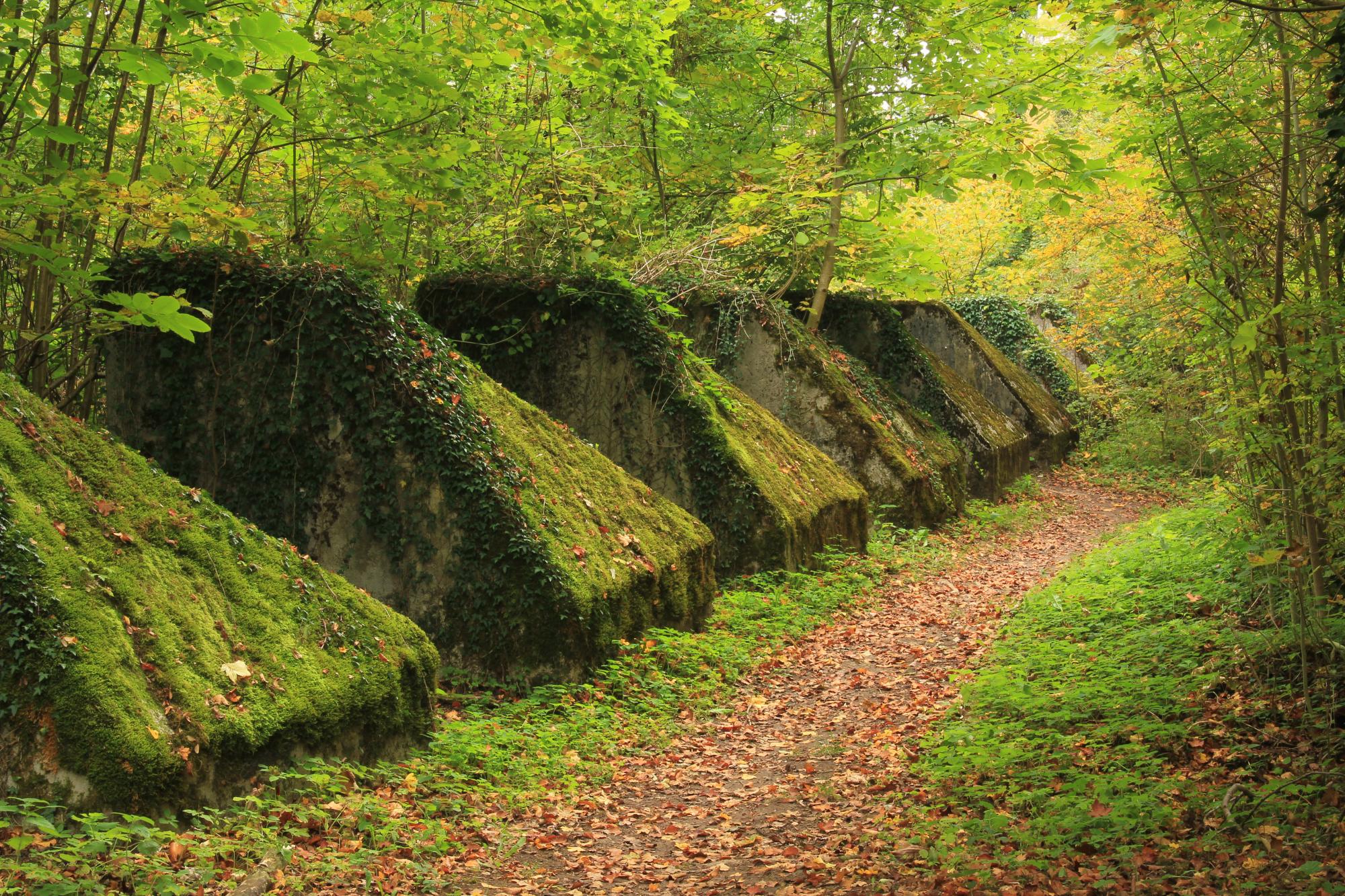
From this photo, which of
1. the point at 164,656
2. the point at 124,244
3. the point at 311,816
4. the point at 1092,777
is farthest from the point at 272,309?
the point at 1092,777

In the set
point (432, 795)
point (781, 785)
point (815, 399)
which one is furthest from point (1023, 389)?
point (432, 795)

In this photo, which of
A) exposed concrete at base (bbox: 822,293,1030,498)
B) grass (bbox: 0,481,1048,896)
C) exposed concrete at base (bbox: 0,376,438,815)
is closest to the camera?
grass (bbox: 0,481,1048,896)

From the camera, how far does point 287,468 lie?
7.28 m

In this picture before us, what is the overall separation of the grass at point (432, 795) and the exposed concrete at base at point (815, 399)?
4.96m

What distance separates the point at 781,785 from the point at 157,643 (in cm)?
350

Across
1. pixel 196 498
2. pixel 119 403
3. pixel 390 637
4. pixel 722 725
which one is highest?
pixel 119 403

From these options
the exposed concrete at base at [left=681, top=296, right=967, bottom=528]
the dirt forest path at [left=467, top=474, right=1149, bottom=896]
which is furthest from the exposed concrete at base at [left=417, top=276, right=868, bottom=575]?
the exposed concrete at base at [left=681, top=296, right=967, bottom=528]

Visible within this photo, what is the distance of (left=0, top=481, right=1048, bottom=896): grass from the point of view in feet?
11.4

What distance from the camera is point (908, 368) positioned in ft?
59.6

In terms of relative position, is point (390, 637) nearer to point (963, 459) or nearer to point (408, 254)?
point (408, 254)

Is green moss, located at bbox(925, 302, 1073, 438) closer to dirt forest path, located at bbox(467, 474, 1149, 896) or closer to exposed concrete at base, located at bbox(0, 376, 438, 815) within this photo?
dirt forest path, located at bbox(467, 474, 1149, 896)

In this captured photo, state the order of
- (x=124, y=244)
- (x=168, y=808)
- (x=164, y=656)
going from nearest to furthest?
(x=168, y=808), (x=164, y=656), (x=124, y=244)

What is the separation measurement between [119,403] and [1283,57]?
775 centimetres

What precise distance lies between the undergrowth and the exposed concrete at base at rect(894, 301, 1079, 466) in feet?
46.0
